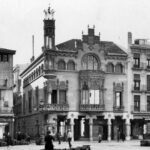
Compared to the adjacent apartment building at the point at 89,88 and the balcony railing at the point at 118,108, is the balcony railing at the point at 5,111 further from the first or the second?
the balcony railing at the point at 118,108

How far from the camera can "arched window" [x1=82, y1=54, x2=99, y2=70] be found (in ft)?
218

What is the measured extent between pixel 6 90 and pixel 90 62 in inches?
527

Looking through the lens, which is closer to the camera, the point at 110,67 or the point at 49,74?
the point at 49,74

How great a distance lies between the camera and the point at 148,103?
229 ft

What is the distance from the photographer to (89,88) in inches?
2571

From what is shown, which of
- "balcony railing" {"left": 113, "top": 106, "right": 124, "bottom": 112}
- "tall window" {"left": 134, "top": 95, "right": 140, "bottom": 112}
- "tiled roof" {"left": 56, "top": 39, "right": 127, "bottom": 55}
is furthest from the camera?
"tall window" {"left": 134, "top": 95, "right": 140, "bottom": 112}

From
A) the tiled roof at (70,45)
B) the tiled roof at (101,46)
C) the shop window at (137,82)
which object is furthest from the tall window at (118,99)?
the tiled roof at (70,45)

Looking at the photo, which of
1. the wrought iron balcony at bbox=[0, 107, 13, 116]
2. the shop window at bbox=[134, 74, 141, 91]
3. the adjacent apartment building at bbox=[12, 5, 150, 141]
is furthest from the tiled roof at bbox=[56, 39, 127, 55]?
the wrought iron balcony at bbox=[0, 107, 13, 116]

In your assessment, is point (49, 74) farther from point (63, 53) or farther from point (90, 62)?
point (90, 62)

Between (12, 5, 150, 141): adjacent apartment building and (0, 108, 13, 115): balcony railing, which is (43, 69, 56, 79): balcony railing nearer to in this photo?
(12, 5, 150, 141): adjacent apartment building

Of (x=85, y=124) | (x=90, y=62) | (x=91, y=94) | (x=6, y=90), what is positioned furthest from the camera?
(x=85, y=124)

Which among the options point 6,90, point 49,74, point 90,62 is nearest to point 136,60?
point 90,62

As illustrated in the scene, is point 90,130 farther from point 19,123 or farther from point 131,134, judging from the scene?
point 19,123

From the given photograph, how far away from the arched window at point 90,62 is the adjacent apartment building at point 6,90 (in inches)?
432
